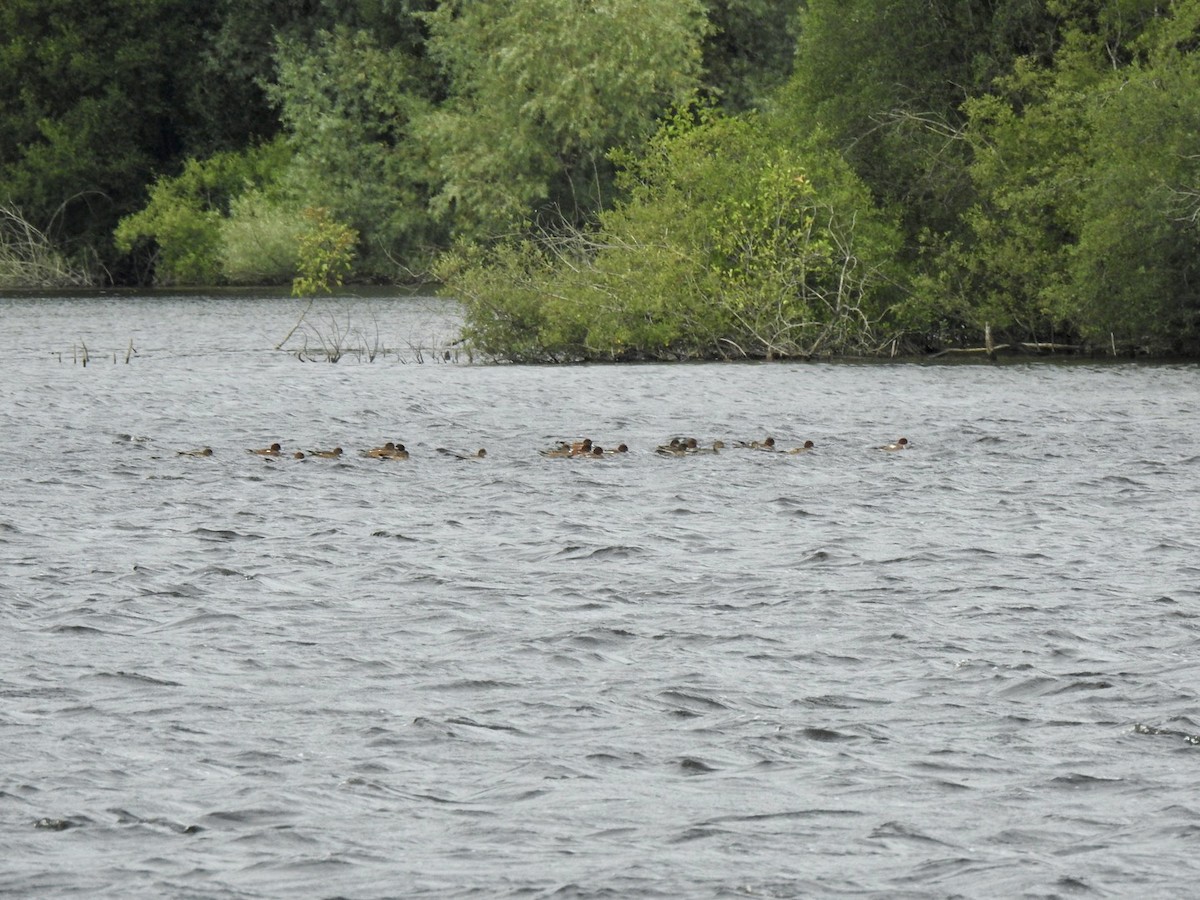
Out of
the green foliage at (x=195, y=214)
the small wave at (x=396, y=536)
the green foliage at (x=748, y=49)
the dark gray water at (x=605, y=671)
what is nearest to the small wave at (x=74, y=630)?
the dark gray water at (x=605, y=671)

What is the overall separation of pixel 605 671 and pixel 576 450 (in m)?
14.6

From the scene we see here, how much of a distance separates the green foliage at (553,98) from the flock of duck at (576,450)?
113 ft

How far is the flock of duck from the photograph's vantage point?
94.8 ft

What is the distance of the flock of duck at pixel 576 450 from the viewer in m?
28.9

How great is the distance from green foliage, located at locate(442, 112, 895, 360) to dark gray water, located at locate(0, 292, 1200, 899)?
15.0 m

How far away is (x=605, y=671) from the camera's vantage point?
14414 millimetres

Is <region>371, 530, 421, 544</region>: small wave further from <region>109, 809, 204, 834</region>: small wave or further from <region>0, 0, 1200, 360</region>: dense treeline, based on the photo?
<region>0, 0, 1200, 360</region>: dense treeline

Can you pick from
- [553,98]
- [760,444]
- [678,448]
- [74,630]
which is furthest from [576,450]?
[553,98]

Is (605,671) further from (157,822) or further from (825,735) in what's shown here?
(157,822)

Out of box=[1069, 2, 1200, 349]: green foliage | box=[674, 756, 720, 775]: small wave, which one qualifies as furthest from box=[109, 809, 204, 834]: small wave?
box=[1069, 2, 1200, 349]: green foliage

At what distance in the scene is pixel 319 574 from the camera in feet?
61.5

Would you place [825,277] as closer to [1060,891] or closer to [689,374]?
[689,374]

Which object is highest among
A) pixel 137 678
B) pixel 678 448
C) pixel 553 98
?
pixel 553 98

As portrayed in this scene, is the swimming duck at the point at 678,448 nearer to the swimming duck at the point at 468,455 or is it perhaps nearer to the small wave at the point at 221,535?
the swimming duck at the point at 468,455
